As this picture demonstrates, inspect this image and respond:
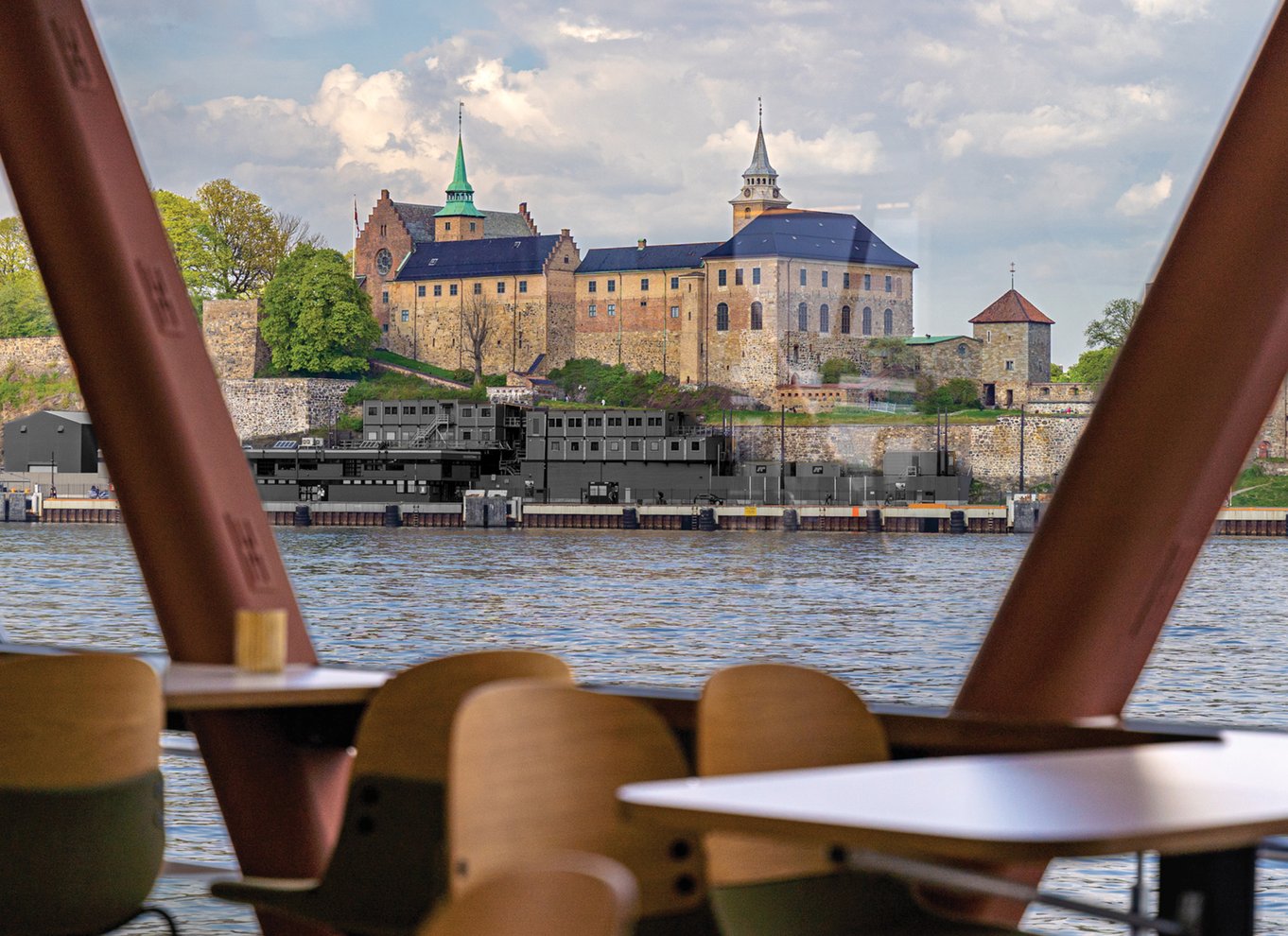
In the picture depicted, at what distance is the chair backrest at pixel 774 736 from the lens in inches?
58.2

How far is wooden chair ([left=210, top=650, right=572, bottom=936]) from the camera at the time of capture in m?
1.62

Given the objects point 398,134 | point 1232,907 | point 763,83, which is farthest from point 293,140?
point 1232,907

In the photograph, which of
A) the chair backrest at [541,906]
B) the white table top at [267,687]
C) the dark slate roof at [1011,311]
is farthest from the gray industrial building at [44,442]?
the chair backrest at [541,906]

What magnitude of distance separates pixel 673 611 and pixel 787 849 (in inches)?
775

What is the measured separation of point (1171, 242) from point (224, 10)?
2.21 metres

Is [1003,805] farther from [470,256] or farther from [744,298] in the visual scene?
[470,256]

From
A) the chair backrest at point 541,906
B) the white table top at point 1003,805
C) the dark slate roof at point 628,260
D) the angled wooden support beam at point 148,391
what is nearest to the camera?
the chair backrest at point 541,906

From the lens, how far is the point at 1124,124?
2.50m

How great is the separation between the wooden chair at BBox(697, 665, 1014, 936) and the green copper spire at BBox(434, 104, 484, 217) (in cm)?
165

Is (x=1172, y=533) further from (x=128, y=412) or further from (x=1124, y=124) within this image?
(x=128, y=412)

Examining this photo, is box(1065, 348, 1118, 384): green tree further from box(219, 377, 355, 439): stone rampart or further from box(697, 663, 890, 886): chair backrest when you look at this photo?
box(219, 377, 355, 439): stone rampart

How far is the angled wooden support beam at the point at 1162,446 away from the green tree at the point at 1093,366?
98 millimetres

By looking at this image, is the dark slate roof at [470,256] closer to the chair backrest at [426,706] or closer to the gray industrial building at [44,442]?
the gray industrial building at [44,442]

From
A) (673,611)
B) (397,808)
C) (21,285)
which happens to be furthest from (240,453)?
(673,611)
